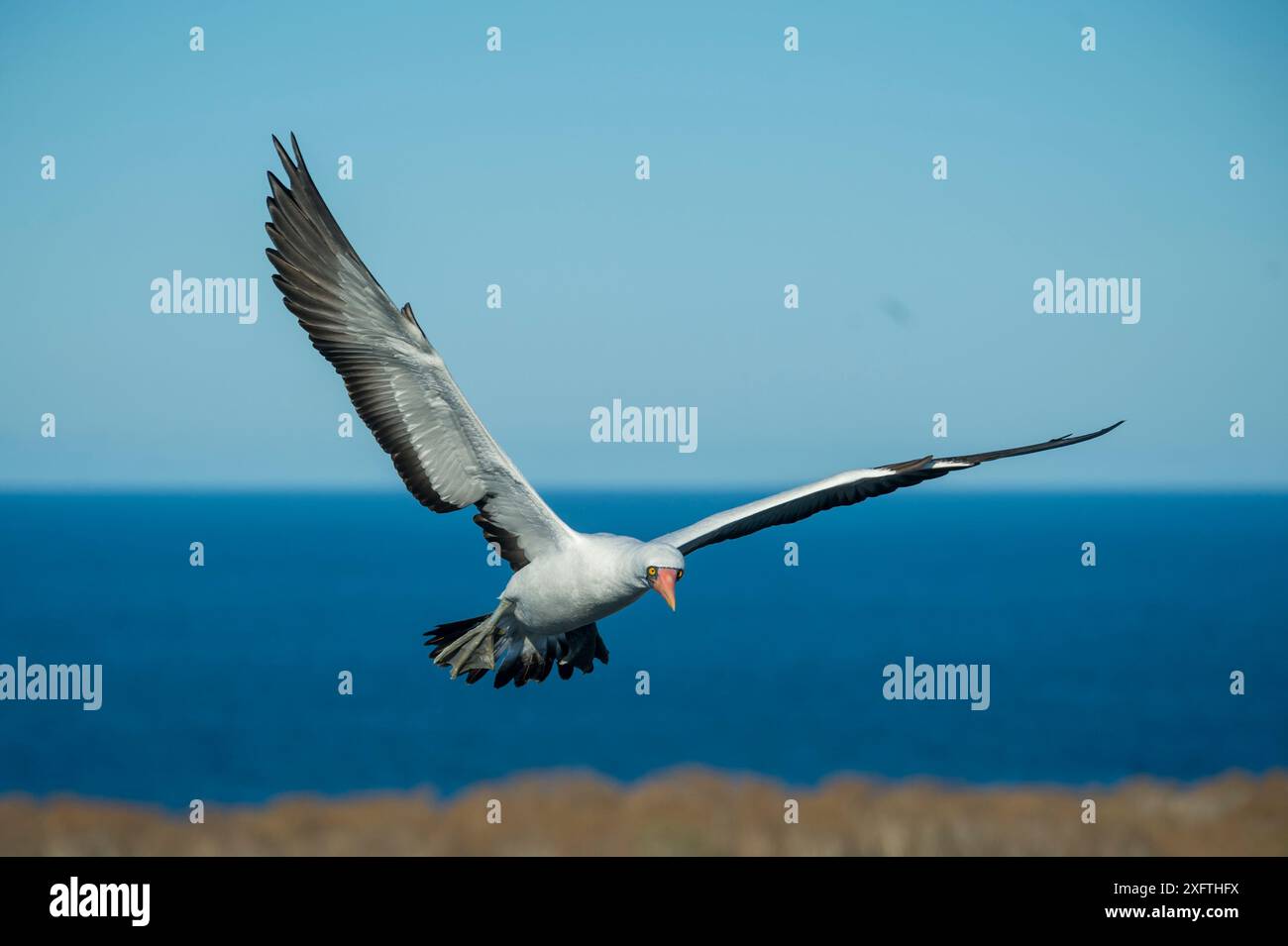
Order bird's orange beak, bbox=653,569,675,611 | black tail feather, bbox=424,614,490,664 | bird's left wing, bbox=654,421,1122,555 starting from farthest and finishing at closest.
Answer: black tail feather, bbox=424,614,490,664, bird's left wing, bbox=654,421,1122,555, bird's orange beak, bbox=653,569,675,611

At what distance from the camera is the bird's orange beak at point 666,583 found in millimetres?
10421

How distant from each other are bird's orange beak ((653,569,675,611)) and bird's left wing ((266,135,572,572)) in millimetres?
1316

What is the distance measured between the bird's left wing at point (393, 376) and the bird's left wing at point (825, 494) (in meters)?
1.34

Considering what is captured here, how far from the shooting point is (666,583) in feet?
34.5

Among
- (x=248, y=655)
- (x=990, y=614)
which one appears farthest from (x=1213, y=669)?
(x=248, y=655)

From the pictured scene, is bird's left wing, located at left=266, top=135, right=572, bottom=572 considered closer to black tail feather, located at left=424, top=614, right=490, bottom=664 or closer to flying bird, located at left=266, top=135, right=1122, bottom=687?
flying bird, located at left=266, top=135, right=1122, bottom=687

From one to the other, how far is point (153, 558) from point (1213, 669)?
303 ft

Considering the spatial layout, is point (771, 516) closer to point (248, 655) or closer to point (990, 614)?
point (248, 655)

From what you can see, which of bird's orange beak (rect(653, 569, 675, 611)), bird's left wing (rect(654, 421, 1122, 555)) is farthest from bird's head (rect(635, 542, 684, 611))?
bird's left wing (rect(654, 421, 1122, 555))

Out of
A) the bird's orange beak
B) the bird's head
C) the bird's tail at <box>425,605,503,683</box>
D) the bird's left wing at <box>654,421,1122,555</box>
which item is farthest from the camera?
the bird's tail at <box>425,605,503,683</box>

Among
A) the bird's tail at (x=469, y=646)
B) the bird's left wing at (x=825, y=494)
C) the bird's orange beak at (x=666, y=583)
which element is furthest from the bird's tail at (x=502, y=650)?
the bird's orange beak at (x=666, y=583)

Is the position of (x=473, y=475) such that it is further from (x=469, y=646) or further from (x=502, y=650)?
(x=502, y=650)

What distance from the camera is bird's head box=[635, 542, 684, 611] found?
1055 cm

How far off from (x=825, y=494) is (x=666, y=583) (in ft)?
9.17
